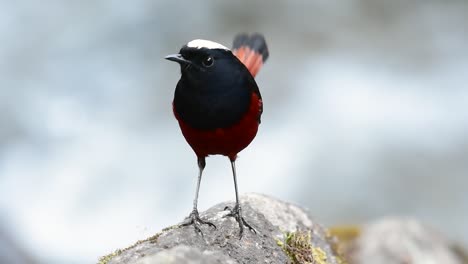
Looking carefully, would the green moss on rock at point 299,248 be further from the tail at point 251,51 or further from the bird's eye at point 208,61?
the tail at point 251,51

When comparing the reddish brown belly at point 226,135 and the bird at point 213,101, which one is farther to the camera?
the reddish brown belly at point 226,135

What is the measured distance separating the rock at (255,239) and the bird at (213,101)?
90mm

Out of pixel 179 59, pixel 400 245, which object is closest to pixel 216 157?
pixel 400 245

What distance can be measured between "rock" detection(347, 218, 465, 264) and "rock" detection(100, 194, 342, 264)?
1398mm

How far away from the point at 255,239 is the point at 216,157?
27.5ft

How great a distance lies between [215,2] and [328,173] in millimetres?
5324

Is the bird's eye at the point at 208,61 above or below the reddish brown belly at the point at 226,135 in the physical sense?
above

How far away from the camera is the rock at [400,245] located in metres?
6.96

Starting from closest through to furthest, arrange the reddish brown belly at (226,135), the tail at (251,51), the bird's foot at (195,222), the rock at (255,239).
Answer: the rock at (255,239) < the bird's foot at (195,222) < the reddish brown belly at (226,135) < the tail at (251,51)

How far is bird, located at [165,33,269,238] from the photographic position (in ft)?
15.2

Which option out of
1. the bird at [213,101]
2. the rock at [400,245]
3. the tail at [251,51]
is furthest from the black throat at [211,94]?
the rock at [400,245]

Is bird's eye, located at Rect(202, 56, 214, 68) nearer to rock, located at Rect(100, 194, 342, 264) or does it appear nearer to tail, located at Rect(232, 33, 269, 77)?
rock, located at Rect(100, 194, 342, 264)

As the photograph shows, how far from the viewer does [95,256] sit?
36.9 feet

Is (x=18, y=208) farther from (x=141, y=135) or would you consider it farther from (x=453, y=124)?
(x=453, y=124)
